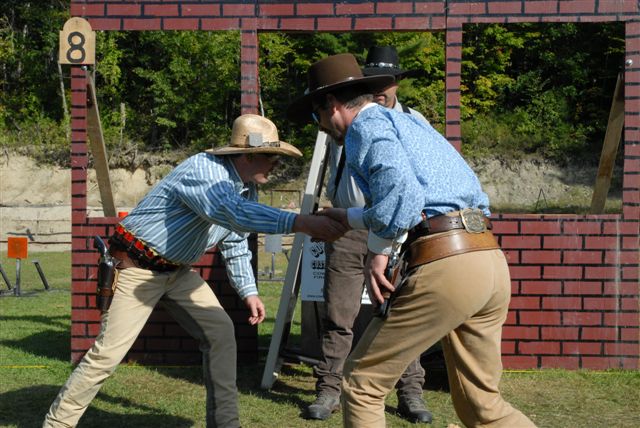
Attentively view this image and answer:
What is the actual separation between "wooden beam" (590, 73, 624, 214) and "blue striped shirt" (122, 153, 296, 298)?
10.5 ft

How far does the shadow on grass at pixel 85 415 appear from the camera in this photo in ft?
18.1

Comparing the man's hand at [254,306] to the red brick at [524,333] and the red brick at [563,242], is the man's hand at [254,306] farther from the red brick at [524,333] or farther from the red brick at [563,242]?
the red brick at [563,242]

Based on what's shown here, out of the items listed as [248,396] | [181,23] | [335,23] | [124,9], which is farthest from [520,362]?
[124,9]

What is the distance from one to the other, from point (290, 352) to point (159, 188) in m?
2.09

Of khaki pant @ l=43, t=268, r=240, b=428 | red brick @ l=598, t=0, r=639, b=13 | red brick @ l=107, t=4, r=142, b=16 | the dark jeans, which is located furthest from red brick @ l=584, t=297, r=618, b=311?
red brick @ l=107, t=4, r=142, b=16

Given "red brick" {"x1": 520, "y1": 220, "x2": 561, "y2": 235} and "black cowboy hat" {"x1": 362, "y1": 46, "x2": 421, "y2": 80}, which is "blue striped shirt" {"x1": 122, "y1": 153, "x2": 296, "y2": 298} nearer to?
"black cowboy hat" {"x1": 362, "y1": 46, "x2": 421, "y2": 80}

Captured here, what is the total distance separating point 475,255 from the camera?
370 centimetres

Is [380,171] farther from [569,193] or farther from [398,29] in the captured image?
[569,193]

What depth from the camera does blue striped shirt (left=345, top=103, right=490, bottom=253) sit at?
140 inches

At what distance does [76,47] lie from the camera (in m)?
6.81

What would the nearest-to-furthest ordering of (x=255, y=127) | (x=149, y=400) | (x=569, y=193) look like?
1. (x=255, y=127)
2. (x=149, y=400)
3. (x=569, y=193)

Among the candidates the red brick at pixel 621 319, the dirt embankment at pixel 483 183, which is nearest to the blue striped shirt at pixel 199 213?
the red brick at pixel 621 319

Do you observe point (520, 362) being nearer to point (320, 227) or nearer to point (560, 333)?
point (560, 333)

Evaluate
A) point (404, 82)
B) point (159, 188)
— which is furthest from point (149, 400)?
point (404, 82)
